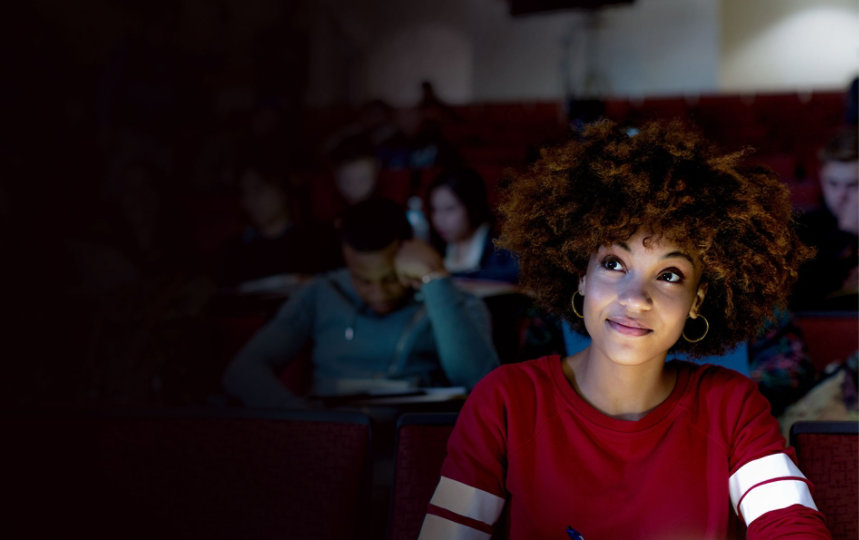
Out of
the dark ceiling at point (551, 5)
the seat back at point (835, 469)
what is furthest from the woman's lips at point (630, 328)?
the dark ceiling at point (551, 5)

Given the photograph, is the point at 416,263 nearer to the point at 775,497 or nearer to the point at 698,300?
the point at 698,300

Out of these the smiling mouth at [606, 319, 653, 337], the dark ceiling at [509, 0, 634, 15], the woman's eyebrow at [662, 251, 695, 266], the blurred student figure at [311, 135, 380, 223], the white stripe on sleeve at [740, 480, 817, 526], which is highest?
the dark ceiling at [509, 0, 634, 15]

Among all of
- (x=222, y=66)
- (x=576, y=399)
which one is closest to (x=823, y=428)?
(x=576, y=399)

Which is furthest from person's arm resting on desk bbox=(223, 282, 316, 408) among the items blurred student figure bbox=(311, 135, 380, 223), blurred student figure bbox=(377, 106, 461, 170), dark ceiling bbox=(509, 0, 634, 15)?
dark ceiling bbox=(509, 0, 634, 15)

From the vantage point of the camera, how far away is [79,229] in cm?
360

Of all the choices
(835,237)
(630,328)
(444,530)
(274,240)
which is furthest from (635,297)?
(274,240)

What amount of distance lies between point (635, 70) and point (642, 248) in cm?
736

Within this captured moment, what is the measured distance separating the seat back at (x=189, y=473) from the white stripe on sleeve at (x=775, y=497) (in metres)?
0.52

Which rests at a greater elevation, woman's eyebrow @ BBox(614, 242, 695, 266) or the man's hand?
woman's eyebrow @ BBox(614, 242, 695, 266)

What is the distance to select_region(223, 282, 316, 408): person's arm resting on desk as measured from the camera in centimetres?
165

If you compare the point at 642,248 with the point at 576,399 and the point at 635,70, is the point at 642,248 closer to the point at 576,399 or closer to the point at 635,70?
the point at 576,399

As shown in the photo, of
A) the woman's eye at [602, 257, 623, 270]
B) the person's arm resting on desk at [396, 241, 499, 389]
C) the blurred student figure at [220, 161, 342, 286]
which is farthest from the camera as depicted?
the blurred student figure at [220, 161, 342, 286]

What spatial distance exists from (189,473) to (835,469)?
3.05 ft

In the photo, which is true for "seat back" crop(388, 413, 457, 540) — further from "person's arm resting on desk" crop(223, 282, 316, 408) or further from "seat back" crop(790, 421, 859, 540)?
"person's arm resting on desk" crop(223, 282, 316, 408)
